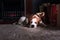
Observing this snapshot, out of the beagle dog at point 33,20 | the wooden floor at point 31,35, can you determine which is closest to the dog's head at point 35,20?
the beagle dog at point 33,20

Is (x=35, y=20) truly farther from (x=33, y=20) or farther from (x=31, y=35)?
(x=31, y=35)

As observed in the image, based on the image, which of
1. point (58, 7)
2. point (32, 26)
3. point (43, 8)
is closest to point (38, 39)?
point (32, 26)

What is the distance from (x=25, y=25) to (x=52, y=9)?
470 mm

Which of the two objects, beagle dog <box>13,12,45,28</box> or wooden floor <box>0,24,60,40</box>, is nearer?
wooden floor <box>0,24,60,40</box>

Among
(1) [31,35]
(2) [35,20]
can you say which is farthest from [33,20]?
(1) [31,35]

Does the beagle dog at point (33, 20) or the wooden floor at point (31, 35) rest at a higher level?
the beagle dog at point (33, 20)

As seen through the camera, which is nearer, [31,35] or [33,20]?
[31,35]

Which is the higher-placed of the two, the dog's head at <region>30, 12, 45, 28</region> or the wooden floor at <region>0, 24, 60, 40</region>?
the dog's head at <region>30, 12, 45, 28</region>

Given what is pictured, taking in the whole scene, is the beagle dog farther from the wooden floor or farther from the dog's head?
the wooden floor

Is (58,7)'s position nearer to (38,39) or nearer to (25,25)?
(25,25)

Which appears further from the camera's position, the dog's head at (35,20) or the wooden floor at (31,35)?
the dog's head at (35,20)

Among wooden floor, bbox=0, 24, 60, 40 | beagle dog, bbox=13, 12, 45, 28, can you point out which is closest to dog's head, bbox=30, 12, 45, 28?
beagle dog, bbox=13, 12, 45, 28

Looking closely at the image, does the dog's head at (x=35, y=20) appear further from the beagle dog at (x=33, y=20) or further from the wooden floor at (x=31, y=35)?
the wooden floor at (x=31, y=35)

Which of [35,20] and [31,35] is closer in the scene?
[31,35]
